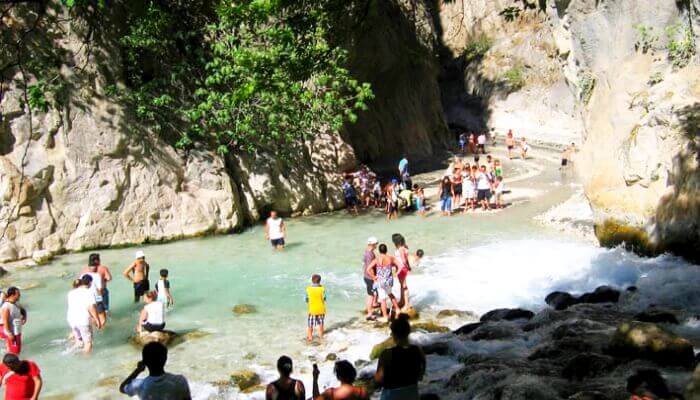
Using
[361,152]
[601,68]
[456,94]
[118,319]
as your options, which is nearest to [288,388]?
[118,319]

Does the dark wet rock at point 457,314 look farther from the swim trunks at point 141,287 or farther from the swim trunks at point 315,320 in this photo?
the swim trunks at point 141,287

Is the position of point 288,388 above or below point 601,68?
below

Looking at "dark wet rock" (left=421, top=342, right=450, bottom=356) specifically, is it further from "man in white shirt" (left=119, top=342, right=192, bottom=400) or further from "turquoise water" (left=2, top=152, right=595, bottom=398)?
"man in white shirt" (left=119, top=342, right=192, bottom=400)

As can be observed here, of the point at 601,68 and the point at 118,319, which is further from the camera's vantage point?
the point at 601,68

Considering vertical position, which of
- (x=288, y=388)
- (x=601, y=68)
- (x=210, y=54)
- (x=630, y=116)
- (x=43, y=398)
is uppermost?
(x=210, y=54)

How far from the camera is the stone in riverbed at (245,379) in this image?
30.8 ft

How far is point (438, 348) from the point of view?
10.0m

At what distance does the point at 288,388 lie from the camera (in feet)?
18.5

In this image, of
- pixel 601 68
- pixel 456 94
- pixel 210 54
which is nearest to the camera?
pixel 601 68

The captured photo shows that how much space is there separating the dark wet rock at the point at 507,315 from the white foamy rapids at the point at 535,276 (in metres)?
0.85

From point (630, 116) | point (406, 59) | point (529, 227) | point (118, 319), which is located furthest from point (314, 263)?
point (406, 59)

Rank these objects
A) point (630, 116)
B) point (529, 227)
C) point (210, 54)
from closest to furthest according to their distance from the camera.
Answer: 1. point (630, 116)
2. point (529, 227)
3. point (210, 54)

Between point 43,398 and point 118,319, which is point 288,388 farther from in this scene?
point 118,319

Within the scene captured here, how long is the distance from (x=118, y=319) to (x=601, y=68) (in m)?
13.1
